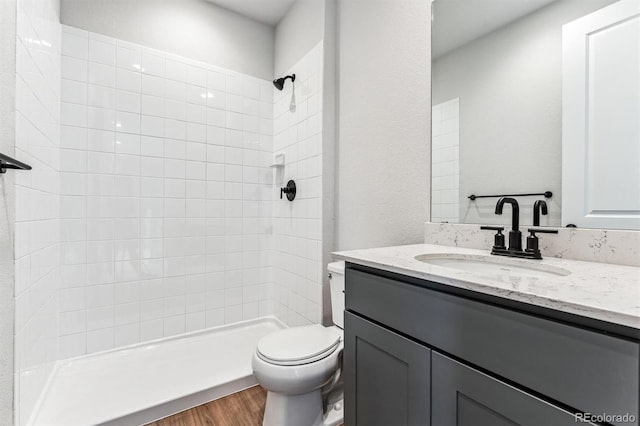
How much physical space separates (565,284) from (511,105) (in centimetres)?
73

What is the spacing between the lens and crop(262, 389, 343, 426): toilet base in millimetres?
1285

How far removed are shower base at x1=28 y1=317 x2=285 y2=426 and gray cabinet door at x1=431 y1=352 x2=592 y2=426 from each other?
52.8 inches

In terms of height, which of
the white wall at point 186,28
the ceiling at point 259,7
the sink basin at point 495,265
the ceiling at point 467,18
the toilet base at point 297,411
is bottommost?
the toilet base at point 297,411

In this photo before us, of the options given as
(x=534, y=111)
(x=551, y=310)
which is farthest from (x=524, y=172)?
(x=551, y=310)

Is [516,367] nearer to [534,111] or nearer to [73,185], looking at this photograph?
[534,111]

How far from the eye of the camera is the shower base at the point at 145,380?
1.41m

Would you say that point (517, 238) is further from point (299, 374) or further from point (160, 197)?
point (160, 197)

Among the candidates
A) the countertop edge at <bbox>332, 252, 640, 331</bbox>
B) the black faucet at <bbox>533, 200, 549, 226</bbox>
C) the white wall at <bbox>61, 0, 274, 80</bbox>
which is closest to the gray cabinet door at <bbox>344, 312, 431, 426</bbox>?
the countertop edge at <bbox>332, 252, 640, 331</bbox>

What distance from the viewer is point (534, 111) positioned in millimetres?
1016

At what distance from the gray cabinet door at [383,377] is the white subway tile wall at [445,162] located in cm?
63

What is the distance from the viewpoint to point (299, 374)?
1.23 meters

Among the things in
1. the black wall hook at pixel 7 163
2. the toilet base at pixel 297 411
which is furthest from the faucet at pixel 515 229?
the black wall hook at pixel 7 163

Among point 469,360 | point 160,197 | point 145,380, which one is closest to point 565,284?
point 469,360

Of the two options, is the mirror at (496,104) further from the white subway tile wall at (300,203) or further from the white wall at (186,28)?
the white wall at (186,28)
